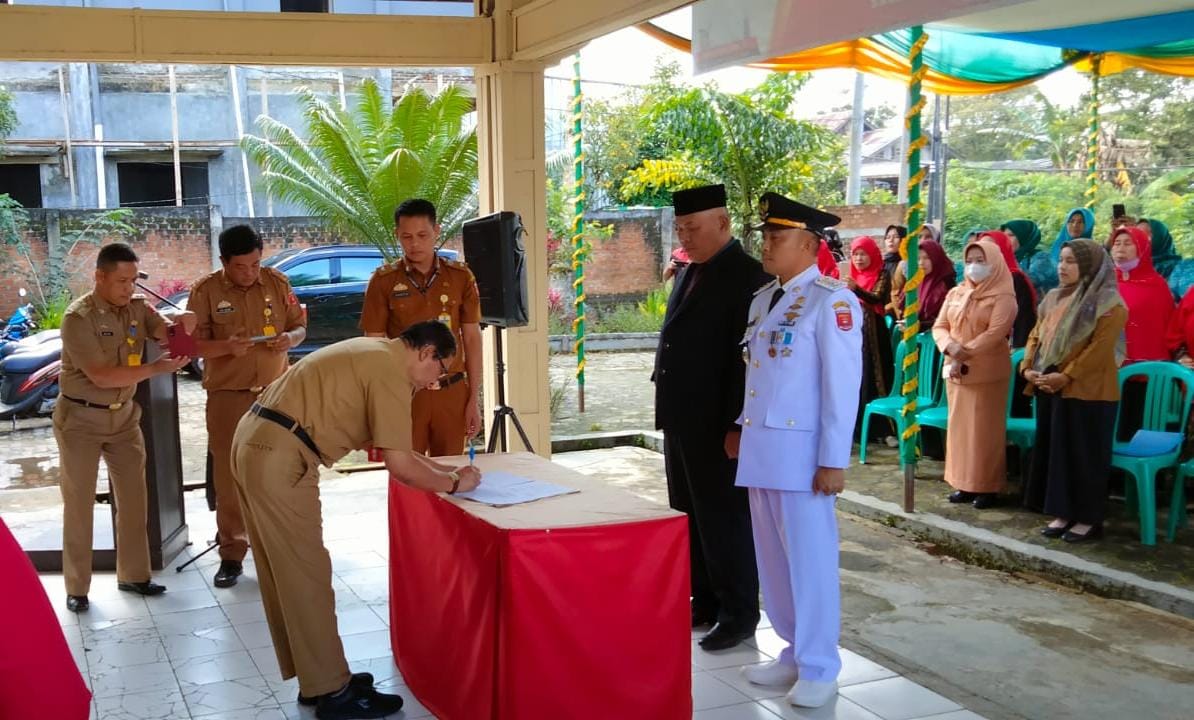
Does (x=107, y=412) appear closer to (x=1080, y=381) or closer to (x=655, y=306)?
(x=1080, y=381)

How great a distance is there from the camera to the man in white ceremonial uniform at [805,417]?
11.3 feet

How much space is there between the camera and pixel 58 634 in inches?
56.1

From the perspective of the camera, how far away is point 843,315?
11.3 feet

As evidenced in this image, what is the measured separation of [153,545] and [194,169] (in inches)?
533

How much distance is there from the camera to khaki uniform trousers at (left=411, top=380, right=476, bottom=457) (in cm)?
466

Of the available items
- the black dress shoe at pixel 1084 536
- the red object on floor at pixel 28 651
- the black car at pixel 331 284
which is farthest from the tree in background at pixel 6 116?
the red object on floor at pixel 28 651

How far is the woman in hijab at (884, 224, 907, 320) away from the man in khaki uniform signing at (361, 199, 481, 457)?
161 inches

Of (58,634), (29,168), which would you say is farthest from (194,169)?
(58,634)

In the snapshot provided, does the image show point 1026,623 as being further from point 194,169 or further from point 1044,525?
point 194,169

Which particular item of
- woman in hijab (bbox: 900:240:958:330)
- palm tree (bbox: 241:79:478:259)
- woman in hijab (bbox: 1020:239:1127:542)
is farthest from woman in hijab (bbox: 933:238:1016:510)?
palm tree (bbox: 241:79:478:259)

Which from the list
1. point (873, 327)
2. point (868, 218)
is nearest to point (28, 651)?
point (873, 327)

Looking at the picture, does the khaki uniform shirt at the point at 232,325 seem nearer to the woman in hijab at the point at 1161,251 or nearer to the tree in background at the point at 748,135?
the woman in hijab at the point at 1161,251

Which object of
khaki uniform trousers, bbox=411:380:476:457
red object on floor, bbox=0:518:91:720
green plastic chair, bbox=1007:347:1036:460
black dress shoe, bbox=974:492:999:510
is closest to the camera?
red object on floor, bbox=0:518:91:720

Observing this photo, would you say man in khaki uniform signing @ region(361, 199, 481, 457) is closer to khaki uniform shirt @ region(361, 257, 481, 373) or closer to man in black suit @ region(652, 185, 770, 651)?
khaki uniform shirt @ region(361, 257, 481, 373)
